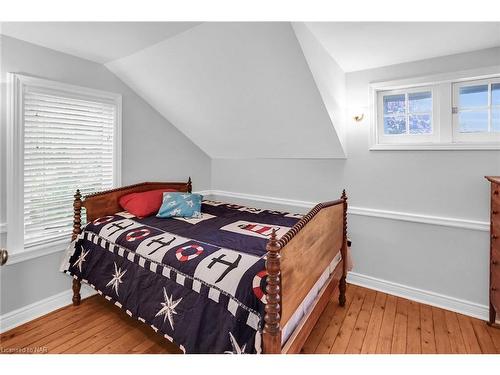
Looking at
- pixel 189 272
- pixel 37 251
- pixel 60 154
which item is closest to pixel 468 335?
pixel 189 272

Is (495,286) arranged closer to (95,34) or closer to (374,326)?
(374,326)

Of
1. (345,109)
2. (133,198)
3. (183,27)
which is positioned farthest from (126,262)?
→ (345,109)

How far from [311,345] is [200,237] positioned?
3.74 ft

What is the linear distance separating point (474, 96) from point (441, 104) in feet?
0.78

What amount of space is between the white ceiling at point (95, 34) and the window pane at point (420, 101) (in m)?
2.09

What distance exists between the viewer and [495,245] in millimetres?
2049

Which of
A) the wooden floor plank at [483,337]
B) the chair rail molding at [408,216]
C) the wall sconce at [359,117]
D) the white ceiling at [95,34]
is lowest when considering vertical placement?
the wooden floor plank at [483,337]

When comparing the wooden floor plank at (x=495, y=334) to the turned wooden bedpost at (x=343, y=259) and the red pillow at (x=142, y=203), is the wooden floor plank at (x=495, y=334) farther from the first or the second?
the red pillow at (x=142, y=203)

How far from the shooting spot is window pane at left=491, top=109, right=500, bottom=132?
2.25 m

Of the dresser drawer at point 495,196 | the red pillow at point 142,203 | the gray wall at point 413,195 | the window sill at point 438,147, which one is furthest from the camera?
the red pillow at point 142,203

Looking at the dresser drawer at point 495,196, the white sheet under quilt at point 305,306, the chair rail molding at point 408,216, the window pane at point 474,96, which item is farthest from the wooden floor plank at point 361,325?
the window pane at point 474,96

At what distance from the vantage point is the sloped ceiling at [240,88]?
208cm

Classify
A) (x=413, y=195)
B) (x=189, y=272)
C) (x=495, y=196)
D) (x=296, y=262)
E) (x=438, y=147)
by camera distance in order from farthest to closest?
(x=413, y=195) < (x=438, y=147) < (x=495, y=196) < (x=189, y=272) < (x=296, y=262)
